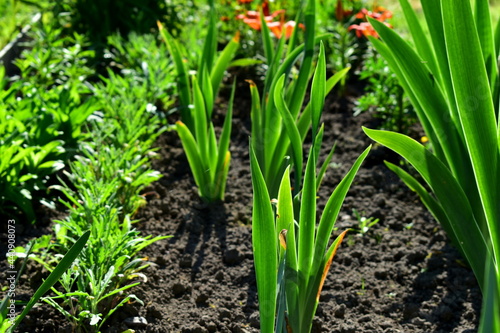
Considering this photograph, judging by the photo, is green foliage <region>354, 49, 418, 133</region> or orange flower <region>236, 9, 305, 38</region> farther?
orange flower <region>236, 9, 305, 38</region>

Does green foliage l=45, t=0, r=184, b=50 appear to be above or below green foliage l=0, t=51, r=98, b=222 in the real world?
above

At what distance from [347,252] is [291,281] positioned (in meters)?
0.82

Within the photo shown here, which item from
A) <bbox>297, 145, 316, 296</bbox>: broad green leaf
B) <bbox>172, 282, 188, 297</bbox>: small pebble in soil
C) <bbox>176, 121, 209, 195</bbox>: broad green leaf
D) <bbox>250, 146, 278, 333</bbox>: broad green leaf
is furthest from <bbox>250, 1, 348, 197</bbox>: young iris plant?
<bbox>250, 146, 278, 333</bbox>: broad green leaf

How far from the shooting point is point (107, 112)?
3.37 metres

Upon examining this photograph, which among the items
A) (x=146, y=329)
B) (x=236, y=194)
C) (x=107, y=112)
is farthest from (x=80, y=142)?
(x=146, y=329)

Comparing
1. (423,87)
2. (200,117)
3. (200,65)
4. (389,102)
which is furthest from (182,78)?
(423,87)

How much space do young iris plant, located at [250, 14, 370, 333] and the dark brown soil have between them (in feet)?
1.04

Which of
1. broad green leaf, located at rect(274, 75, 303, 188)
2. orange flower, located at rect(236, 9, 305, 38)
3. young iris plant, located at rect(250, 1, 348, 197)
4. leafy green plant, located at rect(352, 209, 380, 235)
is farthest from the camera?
A: orange flower, located at rect(236, 9, 305, 38)

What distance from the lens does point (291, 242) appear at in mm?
1810

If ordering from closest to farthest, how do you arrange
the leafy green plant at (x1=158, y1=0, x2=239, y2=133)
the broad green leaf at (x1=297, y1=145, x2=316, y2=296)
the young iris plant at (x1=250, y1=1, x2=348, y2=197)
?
the broad green leaf at (x1=297, y1=145, x2=316, y2=296) → the young iris plant at (x1=250, y1=1, x2=348, y2=197) → the leafy green plant at (x1=158, y1=0, x2=239, y2=133)

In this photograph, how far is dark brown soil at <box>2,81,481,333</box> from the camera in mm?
2246

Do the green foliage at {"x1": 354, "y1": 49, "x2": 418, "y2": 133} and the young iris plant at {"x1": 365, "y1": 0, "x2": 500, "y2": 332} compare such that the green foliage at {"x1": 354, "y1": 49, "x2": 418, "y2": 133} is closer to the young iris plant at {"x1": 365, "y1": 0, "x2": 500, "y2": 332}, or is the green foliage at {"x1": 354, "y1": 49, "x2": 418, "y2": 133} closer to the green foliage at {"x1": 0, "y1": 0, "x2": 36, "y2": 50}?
the young iris plant at {"x1": 365, "y1": 0, "x2": 500, "y2": 332}

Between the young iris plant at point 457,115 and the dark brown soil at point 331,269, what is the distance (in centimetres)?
21

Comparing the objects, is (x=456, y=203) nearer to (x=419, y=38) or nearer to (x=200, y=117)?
(x=419, y=38)
